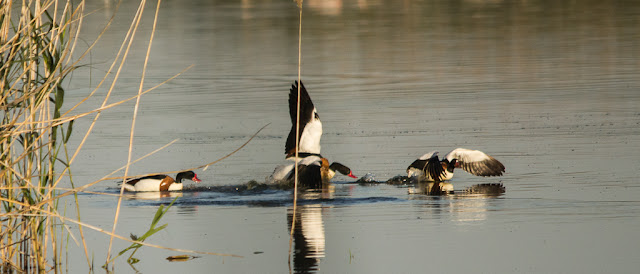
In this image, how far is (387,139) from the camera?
548 inches

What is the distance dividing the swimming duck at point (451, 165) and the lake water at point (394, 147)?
0.54 ft

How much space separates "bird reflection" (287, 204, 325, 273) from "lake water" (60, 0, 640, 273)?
0.02 metres

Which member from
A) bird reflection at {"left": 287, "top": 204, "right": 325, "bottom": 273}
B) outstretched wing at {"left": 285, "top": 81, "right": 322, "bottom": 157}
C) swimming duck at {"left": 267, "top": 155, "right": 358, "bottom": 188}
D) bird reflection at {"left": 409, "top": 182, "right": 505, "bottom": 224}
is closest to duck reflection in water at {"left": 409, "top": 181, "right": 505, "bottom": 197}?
bird reflection at {"left": 409, "top": 182, "right": 505, "bottom": 224}

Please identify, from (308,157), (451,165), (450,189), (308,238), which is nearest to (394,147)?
(451,165)

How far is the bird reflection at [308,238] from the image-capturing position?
756 centimetres

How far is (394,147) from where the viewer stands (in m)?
13.4

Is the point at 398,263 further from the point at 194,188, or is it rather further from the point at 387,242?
the point at 194,188

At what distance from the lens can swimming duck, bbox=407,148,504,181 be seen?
11469 millimetres

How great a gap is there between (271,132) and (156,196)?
4120mm

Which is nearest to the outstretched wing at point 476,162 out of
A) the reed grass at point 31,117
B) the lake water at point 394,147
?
the lake water at point 394,147

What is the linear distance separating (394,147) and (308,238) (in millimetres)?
5059

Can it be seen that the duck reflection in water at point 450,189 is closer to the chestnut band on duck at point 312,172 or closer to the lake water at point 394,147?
the lake water at point 394,147

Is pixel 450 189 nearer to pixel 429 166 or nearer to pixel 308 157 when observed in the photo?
pixel 429 166

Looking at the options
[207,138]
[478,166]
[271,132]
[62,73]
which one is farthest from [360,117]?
Answer: [62,73]
